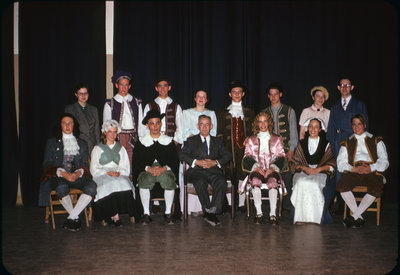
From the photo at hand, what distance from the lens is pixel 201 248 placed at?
3611 millimetres

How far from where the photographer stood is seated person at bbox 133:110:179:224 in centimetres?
472

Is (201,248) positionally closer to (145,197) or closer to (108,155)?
(145,197)

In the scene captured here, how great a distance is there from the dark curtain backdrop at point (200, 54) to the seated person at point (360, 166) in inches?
51.8

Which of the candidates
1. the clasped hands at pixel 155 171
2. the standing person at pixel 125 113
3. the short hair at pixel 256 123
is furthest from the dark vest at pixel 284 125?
the standing person at pixel 125 113

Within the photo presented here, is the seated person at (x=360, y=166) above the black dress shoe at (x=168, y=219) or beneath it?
above

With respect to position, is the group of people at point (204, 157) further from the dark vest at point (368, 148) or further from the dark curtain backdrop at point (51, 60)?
the dark curtain backdrop at point (51, 60)

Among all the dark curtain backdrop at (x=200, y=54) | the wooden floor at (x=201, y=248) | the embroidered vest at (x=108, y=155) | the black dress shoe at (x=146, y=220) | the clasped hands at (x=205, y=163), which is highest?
the dark curtain backdrop at (x=200, y=54)

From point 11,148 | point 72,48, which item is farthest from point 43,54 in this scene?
point 11,148

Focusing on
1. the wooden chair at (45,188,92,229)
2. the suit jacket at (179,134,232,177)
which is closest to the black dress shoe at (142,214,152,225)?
the wooden chair at (45,188,92,229)

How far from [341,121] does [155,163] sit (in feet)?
7.92

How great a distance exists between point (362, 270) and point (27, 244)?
2.86 m

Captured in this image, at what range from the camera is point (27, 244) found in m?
3.80

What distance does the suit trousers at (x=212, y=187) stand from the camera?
4.63 metres

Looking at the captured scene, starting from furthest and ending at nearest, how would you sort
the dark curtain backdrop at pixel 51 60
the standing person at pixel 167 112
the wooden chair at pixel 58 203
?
the dark curtain backdrop at pixel 51 60, the standing person at pixel 167 112, the wooden chair at pixel 58 203
